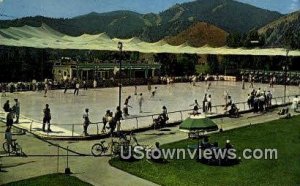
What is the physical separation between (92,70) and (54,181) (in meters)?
39.8

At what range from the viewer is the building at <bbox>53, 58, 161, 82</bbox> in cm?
5353

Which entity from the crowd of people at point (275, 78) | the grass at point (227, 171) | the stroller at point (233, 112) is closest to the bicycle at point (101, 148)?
the grass at point (227, 171)

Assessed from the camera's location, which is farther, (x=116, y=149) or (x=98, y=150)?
(x=98, y=150)

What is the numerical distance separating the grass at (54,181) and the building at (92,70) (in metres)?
35.5

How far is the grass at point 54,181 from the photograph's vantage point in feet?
48.0

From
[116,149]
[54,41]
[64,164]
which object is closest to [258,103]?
[54,41]

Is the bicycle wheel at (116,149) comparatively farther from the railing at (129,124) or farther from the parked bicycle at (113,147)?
the railing at (129,124)

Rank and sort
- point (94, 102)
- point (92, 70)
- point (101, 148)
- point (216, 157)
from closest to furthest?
point (216, 157) → point (101, 148) → point (94, 102) → point (92, 70)

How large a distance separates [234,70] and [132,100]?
35.3m

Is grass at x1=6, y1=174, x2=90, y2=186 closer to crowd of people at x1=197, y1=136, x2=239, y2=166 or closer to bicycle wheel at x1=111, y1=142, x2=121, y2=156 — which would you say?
bicycle wheel at x1=111, y1=142, x2=121, y2=156

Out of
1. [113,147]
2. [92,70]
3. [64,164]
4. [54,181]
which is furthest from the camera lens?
[92,70]

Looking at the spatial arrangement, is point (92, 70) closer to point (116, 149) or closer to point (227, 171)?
point (116, 149)

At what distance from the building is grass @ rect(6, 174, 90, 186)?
3548 cm

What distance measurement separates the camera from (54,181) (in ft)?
48.9
